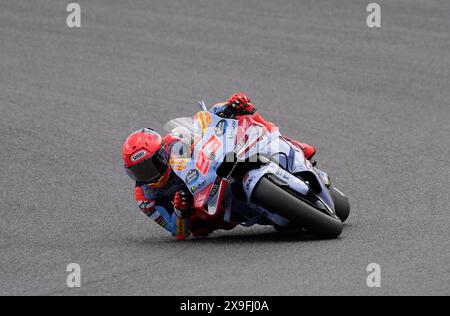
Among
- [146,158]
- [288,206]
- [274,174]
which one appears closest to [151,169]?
[146,158]

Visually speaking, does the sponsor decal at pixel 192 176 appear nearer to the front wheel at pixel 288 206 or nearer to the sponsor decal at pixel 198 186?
the sponsor decal at pixel 198 186

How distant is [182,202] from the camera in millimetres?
8617

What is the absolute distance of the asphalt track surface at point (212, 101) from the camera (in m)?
7.73

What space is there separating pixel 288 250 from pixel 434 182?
2.96 m

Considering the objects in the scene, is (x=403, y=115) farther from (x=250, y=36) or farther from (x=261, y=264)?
(x=261, y=264)

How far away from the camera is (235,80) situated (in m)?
15.1

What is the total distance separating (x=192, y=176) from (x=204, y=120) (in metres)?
0.53

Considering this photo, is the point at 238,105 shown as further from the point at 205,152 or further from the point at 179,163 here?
the point at 179,163

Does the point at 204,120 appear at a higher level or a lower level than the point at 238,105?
lower

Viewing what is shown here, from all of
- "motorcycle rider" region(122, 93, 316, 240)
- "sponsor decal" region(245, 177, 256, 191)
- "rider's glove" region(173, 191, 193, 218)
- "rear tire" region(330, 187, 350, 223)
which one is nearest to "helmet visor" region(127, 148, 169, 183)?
"motorcycle rider" region(122, 93, 316, 240)

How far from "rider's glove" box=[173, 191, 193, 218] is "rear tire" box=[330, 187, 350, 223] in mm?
1375

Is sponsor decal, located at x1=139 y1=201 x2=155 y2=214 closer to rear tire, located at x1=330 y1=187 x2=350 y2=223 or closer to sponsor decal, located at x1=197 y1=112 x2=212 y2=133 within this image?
sponsor decal, located at x1=197 y1=112 x2=212 y2=133

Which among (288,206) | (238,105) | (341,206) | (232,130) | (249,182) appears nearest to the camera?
(288,206)
